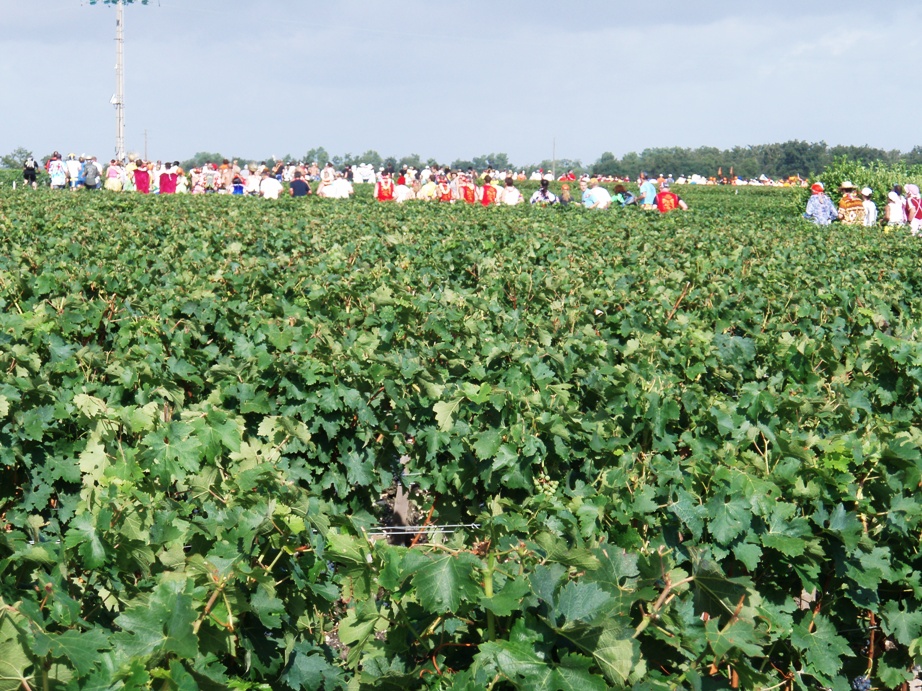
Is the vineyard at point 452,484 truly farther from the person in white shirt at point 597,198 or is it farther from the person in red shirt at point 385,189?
the person in red shirt at point 385,189

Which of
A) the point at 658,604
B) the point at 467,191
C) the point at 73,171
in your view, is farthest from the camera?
the point at 73,171

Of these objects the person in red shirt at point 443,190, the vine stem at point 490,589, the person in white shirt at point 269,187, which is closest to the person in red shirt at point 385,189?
the person in red shirt at point 443,190

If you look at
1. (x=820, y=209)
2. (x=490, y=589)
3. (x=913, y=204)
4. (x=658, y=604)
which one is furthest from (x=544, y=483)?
(x=913, y=204)

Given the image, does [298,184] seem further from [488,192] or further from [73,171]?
[73,171]

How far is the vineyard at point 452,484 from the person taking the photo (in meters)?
2.46

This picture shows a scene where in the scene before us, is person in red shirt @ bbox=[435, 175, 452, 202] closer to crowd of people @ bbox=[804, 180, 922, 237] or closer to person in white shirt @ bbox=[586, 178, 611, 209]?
person in white shirt @ bbox=[586, 178, 611, 209]

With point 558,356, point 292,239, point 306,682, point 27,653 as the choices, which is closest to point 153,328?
point 558,356

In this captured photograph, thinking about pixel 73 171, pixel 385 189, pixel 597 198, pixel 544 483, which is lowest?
pixel 544 483

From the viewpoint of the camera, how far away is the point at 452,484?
4.64 m

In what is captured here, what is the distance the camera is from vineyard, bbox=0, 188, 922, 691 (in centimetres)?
246

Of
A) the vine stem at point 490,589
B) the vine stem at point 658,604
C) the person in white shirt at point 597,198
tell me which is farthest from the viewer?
the person in white shirt at point 597,198

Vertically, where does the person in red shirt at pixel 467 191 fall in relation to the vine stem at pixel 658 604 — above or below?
above

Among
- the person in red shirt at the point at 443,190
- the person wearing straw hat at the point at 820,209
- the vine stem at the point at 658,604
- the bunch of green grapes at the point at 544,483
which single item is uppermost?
the person in red shirt at the point at 443,190

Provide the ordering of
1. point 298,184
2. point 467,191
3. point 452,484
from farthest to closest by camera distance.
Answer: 1. point 467,191
2. point 298,184
3. point 452,484
